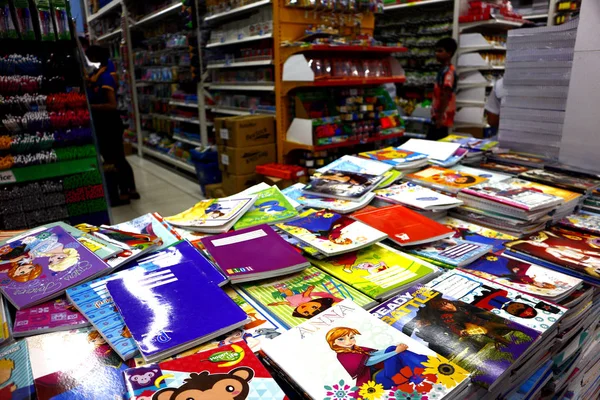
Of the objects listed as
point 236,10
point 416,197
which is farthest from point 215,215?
point 236,10

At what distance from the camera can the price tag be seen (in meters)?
2.55

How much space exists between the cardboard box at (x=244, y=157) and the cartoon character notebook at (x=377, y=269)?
9.75 ft

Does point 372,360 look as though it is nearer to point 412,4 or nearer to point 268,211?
point 268,211

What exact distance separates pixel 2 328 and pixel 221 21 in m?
4.92

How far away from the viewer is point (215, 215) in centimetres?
155

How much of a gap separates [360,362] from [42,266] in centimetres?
89

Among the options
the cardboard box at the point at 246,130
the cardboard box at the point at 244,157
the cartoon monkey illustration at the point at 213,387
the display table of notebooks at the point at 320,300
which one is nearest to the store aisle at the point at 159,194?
the cardboard box at the point at 244,157

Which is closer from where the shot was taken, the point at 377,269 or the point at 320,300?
the point at 320,300

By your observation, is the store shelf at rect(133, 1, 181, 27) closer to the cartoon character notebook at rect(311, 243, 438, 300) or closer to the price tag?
the price tag

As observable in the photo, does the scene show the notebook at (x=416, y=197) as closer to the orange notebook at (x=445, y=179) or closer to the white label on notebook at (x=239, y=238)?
the orange notebook at (x=445, y=179)

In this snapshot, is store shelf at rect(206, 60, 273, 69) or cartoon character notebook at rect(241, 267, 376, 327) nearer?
cartoon character notebook at rect(241, 267, 376, 327)

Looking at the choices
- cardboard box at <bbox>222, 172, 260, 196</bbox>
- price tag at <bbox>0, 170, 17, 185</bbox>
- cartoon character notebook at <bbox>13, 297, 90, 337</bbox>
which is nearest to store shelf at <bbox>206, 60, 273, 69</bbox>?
cardboard box at <bbox>222, 172, 260, 196</bbox>

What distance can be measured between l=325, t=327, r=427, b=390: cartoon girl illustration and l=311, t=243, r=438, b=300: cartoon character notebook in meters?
0.24

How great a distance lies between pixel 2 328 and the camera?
0.90m
